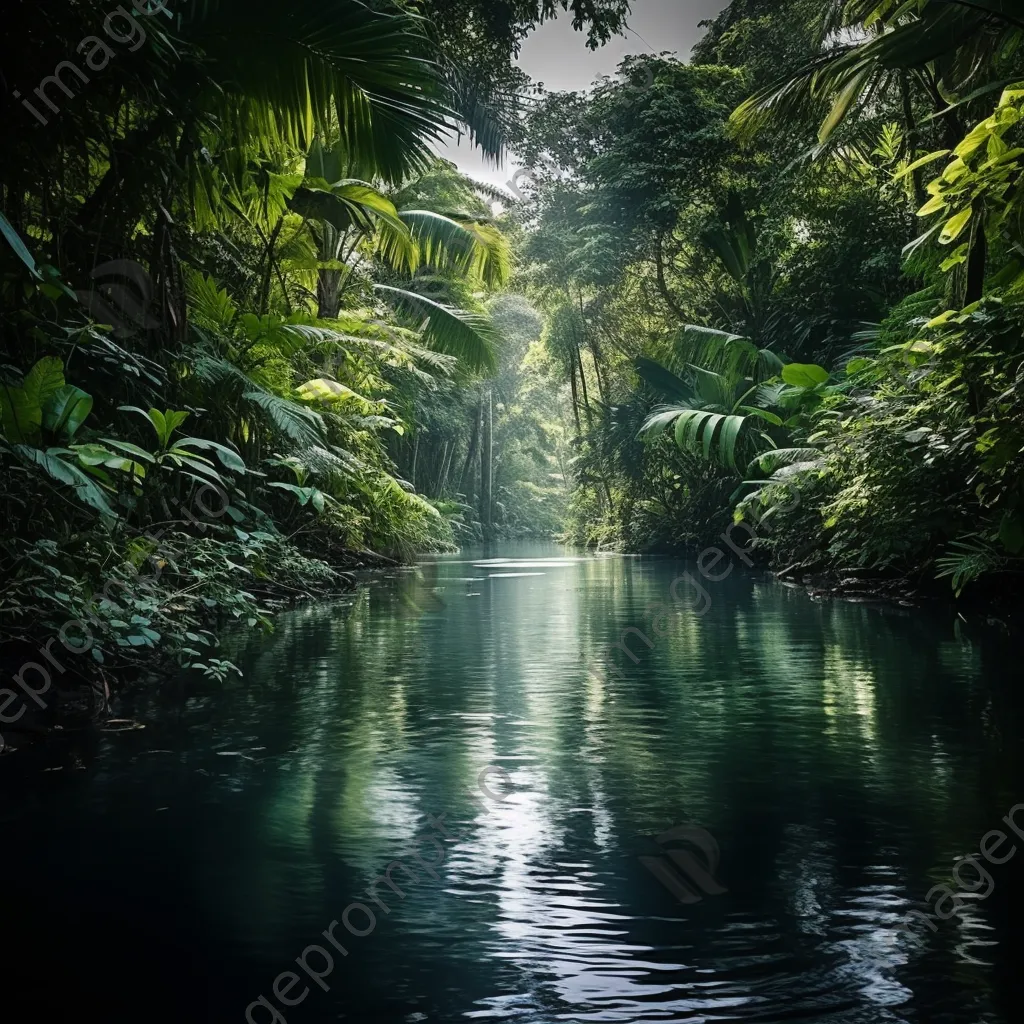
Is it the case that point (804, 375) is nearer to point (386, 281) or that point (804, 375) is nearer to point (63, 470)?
point (63, 470)

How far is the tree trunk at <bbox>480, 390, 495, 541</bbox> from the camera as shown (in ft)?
142

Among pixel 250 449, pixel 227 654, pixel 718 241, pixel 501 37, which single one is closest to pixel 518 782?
pixel 227 654

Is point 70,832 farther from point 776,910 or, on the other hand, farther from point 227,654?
point 227,654

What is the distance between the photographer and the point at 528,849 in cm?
Answer: 270

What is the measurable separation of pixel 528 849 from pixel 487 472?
137ft

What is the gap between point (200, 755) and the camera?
12.1ft

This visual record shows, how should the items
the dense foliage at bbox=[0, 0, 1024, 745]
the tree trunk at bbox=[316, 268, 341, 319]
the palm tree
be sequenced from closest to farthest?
the dense foliage at bbox=[0, 0, 1024, 745]
the palm tree
the tree trunk at bbox=[316, 268, 341, 319]

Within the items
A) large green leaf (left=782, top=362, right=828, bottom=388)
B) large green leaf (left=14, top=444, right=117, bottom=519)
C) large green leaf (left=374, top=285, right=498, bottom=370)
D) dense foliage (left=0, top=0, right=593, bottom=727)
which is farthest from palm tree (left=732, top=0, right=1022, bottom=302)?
large green leaf (left=374, top=285, right=498, bottom=370)

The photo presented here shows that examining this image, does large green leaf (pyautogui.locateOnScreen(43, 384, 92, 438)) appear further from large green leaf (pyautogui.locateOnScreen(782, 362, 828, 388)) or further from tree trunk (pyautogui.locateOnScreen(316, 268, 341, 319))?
large green leaf (pyautogui.locateOnScreen(782, 362, 828, 388))

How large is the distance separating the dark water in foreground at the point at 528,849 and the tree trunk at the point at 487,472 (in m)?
37.6

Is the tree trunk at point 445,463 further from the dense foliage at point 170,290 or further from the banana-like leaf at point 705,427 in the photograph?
the dense foliage at point 170,290

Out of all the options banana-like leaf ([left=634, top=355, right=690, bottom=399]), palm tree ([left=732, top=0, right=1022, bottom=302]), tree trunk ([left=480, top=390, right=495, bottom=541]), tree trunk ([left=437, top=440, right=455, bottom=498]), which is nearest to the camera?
palm tree ([left=732, top=0, right=1022, bottom=302])

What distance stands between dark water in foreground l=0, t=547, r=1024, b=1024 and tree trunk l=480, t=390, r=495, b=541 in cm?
3757

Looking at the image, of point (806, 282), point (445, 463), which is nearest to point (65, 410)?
point (806, 282)
